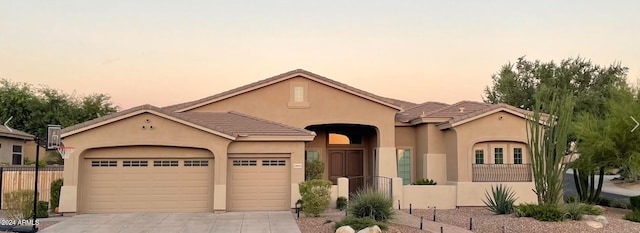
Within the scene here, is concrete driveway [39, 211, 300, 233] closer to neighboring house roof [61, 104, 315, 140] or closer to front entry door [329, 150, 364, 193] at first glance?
neighboring house roof [61, 104, 315, 140]

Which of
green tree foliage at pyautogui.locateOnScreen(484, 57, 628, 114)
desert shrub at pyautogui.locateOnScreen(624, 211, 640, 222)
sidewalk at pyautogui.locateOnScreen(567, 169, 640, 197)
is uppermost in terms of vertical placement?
green tree foliage at pyautogui.locateOnScreen(484, 57, 628, 114)

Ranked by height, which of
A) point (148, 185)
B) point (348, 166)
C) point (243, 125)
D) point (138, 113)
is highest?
point (138, 113)

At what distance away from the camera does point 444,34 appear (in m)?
25.9

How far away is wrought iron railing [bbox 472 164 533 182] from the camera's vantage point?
2336 cm

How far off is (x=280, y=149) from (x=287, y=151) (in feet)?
0.90

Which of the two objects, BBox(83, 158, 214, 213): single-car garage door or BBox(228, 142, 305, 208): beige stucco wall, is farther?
BBox(228, 142, 305, 208): beige stucco wall

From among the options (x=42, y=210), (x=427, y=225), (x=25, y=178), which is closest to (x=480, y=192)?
(x=427, y=225)

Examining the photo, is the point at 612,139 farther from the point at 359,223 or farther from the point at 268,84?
the point at 268,84

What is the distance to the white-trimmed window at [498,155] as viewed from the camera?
23.8m

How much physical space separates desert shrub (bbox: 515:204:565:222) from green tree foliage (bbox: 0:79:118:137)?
35556mm

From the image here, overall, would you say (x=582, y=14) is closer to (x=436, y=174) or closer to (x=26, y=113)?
(x=436, y=174)

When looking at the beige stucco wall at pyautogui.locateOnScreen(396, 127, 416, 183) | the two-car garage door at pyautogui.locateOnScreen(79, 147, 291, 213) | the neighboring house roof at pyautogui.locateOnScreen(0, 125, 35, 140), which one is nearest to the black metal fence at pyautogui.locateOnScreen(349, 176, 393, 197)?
the beige stucco wall at pyautogui.locateOnScreen(396, 127, 416, 183)

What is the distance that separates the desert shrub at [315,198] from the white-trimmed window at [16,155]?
61.4 ft

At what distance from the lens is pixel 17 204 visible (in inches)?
653
